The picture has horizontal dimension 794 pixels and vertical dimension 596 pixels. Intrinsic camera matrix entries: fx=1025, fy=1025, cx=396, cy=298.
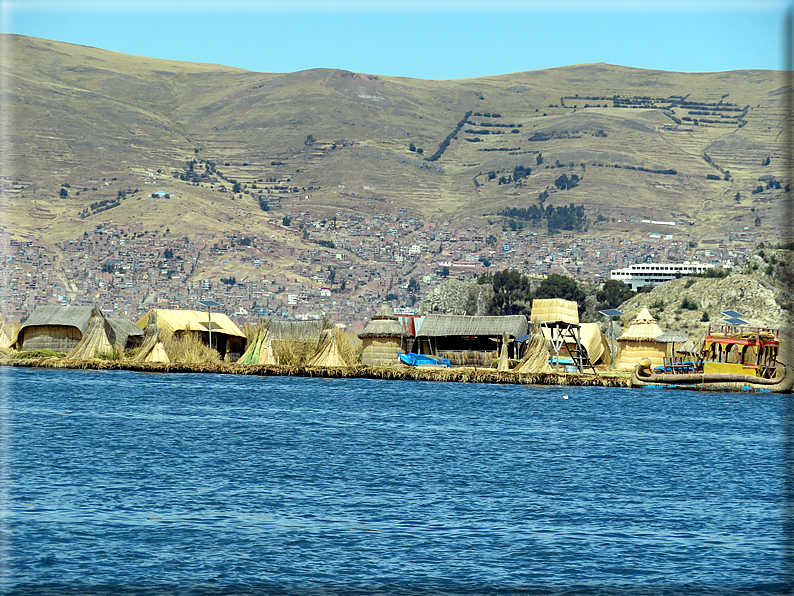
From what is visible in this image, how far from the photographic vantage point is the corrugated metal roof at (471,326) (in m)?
78.2

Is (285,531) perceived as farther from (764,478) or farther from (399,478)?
(764,478)

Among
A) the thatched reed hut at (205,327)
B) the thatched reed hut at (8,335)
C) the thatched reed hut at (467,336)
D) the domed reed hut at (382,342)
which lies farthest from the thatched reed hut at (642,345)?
the thatched reed hut at (8,335)

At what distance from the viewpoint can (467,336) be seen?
79.0 metres

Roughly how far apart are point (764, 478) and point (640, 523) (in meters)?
8.53

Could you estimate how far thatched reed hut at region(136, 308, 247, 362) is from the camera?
7781 cm

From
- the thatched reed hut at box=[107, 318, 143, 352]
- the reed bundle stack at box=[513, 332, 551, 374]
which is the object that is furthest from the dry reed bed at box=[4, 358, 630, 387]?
the thatched reed hut at box=[107, 318, 143, 352]

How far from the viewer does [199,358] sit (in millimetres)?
74938

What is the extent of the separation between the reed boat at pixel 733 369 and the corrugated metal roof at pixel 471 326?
14.1 meters

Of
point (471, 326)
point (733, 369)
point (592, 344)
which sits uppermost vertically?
point (471, 326)

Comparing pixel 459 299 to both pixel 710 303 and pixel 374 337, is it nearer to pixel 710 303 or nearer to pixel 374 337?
pixel 710 303

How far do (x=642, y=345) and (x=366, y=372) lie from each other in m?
21.5

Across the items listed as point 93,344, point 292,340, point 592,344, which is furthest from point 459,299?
point 93,344

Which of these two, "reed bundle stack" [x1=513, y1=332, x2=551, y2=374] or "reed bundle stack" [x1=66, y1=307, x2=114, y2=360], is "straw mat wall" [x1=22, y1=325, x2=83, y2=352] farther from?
"reed bundle stack" [x1=513, y1=332, x2=551, y2=374]

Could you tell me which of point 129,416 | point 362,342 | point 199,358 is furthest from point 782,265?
point 129,416
